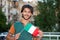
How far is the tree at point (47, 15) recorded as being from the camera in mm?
7699

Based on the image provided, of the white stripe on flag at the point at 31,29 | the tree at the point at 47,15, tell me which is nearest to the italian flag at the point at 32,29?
the white stripe on flag at the point at 31,29

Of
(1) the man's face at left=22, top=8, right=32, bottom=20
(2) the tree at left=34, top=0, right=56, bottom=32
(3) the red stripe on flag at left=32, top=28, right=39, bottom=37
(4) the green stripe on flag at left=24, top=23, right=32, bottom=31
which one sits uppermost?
(1) the man's face at left=22, top=8, right=32, bottom=20

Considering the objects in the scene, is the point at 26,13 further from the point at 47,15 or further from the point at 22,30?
the point at 47,15

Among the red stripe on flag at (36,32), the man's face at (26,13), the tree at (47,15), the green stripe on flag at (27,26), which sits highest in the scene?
the man's face at (26,13)

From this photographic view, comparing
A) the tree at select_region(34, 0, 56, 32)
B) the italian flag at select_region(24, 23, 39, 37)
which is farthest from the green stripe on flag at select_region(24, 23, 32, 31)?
the tree at select_region(34, 0, 56, 32)

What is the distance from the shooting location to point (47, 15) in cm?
777

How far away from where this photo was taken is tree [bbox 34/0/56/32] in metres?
7.70

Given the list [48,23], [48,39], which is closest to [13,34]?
[48,39]

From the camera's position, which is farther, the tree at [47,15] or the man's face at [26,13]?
the tree at [47,15]

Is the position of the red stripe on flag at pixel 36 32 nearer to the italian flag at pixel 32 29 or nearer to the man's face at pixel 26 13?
the italian flag at pixel 32 29

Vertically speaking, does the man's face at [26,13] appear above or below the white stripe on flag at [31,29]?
above

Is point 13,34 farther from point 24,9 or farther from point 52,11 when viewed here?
point 52,11

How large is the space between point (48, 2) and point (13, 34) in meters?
6.26

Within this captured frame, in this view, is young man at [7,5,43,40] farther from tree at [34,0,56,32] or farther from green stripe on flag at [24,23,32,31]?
tree at [34,0,56,32]
